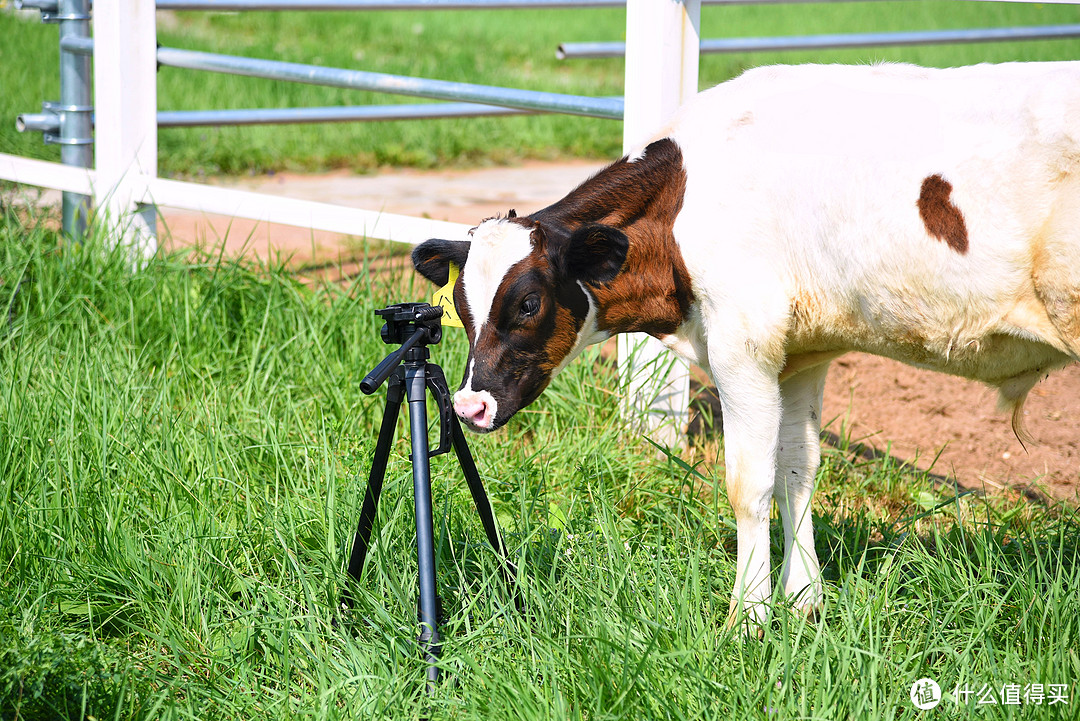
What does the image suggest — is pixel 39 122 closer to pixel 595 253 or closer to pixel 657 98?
pixel 657 98

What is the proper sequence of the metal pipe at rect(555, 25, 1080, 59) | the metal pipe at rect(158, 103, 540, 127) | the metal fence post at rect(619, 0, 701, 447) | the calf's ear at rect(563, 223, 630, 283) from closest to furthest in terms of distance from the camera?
the calf's ear at rect(563, 223, 630, 283) < the metal fence post at rect(619, 0, 701, 447) < the metal pipe at rect(158, 103, 540, 127) < the metal pipe at rect(555, 25, 1080, 59)

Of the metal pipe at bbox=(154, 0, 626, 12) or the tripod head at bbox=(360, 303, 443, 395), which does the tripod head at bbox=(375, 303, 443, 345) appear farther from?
the metal pipe at bbox=(154, 0, 626, 12)

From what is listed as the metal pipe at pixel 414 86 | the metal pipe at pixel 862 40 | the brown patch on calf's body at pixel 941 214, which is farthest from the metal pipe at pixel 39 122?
the brown patch on calf's body at pixel 941 214

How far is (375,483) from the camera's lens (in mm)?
2311

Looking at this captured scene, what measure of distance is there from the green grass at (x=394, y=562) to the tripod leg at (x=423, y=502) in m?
0.11

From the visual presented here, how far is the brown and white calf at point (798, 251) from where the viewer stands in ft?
6.68

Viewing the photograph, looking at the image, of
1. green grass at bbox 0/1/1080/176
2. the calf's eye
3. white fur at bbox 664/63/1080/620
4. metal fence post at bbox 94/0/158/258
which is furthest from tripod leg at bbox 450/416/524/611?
green grass at bbox 0/1/1080/176

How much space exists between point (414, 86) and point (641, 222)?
1796 mm

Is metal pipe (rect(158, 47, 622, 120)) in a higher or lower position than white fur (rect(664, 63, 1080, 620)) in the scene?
higher

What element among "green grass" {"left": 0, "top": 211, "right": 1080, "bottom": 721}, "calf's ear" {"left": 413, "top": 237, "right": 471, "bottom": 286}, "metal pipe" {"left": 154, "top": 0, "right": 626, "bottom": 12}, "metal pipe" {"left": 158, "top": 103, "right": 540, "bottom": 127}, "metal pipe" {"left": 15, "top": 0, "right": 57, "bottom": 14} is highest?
"metal pipe" {"left": 154, "top": 0, "right": 626, "bottom": 12}

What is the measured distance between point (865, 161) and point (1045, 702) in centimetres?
112

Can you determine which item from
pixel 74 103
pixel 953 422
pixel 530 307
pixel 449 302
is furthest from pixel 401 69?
pixel 530 307

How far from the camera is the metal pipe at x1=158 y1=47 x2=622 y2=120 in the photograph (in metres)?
3.71

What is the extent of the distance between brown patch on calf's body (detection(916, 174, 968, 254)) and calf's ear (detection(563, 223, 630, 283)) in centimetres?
61
